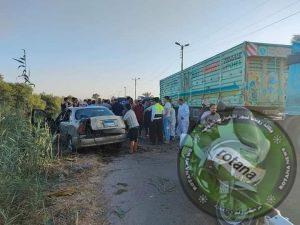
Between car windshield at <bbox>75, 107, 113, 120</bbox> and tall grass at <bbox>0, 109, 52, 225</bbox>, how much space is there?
2185 millimetres

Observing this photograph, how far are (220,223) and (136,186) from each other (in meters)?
3.07

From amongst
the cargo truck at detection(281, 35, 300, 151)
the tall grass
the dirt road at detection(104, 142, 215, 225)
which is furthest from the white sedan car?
the cargo truck at detection(281, 35, 300, 151)

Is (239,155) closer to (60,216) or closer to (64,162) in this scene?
(60,216)

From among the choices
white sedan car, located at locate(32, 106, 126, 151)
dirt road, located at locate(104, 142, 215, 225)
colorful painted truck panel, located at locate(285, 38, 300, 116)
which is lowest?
dirt road, located at locate(104, 142, 215, 225)

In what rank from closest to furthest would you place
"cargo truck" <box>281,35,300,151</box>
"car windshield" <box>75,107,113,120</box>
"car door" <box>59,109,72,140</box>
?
1. "cargo truck" <box>281,35,300,151</box>
2. "car windshield" <box>75,107,113,120</box>
3. "car door" <box>59,109,72,140</box>

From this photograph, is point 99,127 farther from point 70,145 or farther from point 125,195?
point 125,195

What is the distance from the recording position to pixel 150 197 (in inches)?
242

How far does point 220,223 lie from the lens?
4.04m

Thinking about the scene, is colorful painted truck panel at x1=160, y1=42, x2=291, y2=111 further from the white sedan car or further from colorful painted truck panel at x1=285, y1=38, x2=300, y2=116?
the white sedan car

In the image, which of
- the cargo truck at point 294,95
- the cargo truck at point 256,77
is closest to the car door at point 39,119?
the cargo truck at point 256,77

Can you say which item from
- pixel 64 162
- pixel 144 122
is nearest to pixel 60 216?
pixel 64 162

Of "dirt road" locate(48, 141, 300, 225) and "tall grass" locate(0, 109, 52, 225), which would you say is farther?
"dirt road" locate(48, 141, 300, 225)

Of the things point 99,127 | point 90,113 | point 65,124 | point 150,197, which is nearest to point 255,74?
point 99,127

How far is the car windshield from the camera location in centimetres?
1101
